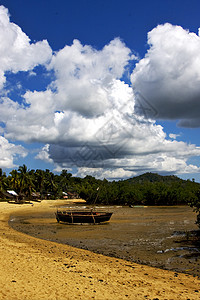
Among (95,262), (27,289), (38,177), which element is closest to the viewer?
(27,289)

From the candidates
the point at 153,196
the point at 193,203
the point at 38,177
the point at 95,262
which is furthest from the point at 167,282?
the point at 38,177

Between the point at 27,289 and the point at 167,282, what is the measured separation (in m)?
6.09

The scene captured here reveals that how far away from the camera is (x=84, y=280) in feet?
34.5

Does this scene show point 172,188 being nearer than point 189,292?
No

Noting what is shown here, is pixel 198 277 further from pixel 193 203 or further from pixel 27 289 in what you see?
pixel 193 203

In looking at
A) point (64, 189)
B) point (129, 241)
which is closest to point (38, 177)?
point (64, 189)

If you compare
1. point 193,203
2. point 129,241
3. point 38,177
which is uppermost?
point 38,177

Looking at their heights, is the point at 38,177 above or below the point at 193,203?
above

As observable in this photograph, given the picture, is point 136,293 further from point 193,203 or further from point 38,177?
point 38,177

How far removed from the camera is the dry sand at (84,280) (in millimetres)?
8906

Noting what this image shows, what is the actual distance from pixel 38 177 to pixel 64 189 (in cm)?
4928

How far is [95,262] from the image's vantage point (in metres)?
14.2

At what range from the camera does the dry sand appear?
8906 mm

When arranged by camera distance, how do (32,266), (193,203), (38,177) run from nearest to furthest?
1. (32,266)
2. (193,203)
3. (38,177)
